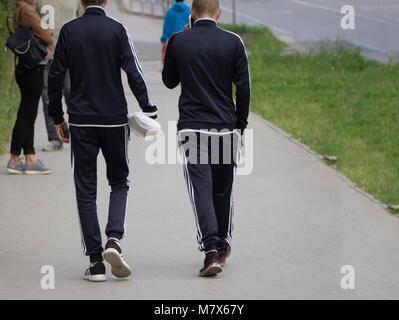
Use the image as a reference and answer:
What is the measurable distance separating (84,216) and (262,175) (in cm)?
372

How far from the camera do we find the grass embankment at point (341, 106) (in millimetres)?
10008

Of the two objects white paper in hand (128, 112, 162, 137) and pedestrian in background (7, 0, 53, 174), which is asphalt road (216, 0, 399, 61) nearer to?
pedestrian in background (7, 0, 53, 174)

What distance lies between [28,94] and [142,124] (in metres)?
3.38

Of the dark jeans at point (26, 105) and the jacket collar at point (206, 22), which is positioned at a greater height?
the jacket collar at point (206, 22)

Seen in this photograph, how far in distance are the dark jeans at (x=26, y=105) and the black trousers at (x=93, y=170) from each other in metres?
3.13

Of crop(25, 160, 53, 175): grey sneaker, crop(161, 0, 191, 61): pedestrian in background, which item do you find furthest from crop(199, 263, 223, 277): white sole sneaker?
crop(161, 0, 191, 61): pedestrian in background

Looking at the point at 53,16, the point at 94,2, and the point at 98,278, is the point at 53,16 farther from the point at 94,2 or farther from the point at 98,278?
the point at 98,278

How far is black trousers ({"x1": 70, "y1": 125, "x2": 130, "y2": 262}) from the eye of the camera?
19.7 ft

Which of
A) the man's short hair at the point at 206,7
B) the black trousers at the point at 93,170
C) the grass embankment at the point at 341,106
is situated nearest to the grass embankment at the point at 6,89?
the grass embankment at the point at 341,106

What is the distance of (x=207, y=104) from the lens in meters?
6.06

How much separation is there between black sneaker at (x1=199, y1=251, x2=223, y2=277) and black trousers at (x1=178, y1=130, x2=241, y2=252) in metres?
0.05

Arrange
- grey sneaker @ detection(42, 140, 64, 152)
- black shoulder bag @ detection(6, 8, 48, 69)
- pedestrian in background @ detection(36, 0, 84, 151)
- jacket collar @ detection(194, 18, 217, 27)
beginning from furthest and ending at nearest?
grey sneaker @ detection(42, 140, 64, 152) → pedestrian in background @ detection(36, 0, 84, 151) → black shoulder bag @ detection(6, 8, 48, 69) → jacket collar @ detection(194, 18, 217, 27)

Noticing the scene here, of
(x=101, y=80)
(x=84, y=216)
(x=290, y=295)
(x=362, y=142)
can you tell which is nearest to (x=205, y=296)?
(x=290, y=295)

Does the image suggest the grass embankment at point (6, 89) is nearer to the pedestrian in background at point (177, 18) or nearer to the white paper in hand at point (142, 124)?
the pedestrian in background at point (177, 18)
